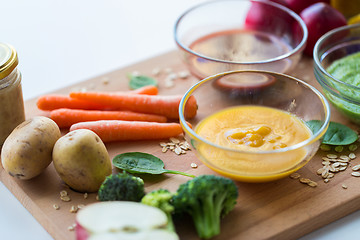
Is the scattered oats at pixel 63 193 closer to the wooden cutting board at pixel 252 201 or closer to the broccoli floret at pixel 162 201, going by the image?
the wooden cutting board at pixel 252 201

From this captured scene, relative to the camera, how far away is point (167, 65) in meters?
3.59

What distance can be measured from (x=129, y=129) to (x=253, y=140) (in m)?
0.66

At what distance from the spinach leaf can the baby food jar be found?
0.55 meters

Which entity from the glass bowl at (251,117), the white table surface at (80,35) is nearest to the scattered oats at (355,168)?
the glass bowl at (251,117)

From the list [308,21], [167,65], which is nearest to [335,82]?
[308,21]

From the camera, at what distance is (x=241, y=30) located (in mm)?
3703

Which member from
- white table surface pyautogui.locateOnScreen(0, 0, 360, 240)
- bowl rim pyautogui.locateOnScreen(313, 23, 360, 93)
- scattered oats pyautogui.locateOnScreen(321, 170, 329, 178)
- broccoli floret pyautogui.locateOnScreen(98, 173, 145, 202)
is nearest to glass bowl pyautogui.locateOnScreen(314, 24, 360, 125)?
bowl rim pyautogui.locateOnScreen(313, 23, 360, 93)

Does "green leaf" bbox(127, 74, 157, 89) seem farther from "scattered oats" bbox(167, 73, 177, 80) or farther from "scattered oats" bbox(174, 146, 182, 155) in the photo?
"scattered oats" bbox(174, 146, 182, 155)

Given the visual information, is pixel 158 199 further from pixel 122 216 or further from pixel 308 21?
pixel 308 21

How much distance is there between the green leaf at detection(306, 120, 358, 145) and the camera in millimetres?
2812

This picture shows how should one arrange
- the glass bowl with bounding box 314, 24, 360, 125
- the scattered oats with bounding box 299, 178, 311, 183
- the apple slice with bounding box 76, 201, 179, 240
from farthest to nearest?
the glass bowl with bounding box 314, 24, 360, 125
the scattered oats with bounding box 299, 178, 311, 183
the apple slice with bounding box 76, 201, 179, 240

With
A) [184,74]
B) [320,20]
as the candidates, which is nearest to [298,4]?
[320,20]

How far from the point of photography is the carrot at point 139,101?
121 inches

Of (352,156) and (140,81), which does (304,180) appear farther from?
(140,81)
